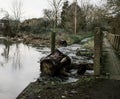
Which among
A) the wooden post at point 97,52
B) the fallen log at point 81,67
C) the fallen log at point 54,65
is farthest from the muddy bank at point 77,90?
the fallen log at point 81,67

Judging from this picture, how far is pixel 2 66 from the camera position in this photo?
1379 cm

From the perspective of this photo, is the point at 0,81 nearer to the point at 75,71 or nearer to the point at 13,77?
the point at 13,77

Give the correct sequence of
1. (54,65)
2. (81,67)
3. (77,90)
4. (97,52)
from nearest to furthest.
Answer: (77,90), (97,52), (54,65), (81,67)

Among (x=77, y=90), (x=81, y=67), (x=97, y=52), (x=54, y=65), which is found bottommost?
(x=77, y=90)

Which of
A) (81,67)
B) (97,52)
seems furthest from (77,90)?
(81,67)

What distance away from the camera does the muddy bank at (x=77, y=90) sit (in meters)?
6.92

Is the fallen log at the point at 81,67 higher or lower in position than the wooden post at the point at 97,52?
lower

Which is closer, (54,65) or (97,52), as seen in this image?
(97,52)

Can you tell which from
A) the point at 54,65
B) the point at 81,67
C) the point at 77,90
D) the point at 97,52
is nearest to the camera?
the point at 77,90

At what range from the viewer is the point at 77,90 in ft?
24.9

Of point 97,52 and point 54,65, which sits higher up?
point 97,52

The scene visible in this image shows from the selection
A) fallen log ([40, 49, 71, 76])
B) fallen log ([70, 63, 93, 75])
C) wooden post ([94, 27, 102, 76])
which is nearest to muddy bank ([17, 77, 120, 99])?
wooden post ([94, 27, 102, 76])

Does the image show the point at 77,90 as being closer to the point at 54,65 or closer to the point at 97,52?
the point at 97,52

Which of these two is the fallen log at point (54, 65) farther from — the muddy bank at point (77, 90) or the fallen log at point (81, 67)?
the muddy bank at point (77, 90)
